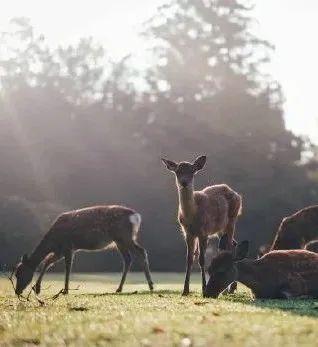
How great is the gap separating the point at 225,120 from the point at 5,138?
11901 millimetres

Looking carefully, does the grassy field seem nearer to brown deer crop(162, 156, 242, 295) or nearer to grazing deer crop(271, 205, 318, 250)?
brown deer crop(162, 156, 242, 295)

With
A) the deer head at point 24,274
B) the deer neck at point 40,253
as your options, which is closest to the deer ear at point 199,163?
the deer head at point 24,274

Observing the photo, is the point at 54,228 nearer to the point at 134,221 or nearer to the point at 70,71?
the point at 134,221

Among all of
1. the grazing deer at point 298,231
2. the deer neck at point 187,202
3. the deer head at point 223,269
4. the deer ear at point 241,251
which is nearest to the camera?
the deer head at point 223,269

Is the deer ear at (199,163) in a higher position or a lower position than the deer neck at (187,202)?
higher

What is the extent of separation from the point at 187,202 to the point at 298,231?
4.64m

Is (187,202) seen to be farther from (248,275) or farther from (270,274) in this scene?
(270,274)

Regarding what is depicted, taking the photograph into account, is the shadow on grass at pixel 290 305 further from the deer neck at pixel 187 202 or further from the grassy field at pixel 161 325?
the deer neck at pixel 187 202

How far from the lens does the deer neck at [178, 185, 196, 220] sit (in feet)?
46.7

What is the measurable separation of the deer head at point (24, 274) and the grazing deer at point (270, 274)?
545cm

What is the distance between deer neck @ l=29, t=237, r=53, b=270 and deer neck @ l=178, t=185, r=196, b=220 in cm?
450

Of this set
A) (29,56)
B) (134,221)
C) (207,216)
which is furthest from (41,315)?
(29,56)

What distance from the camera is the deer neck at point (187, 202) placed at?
1423cm

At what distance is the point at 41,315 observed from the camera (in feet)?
30.3
